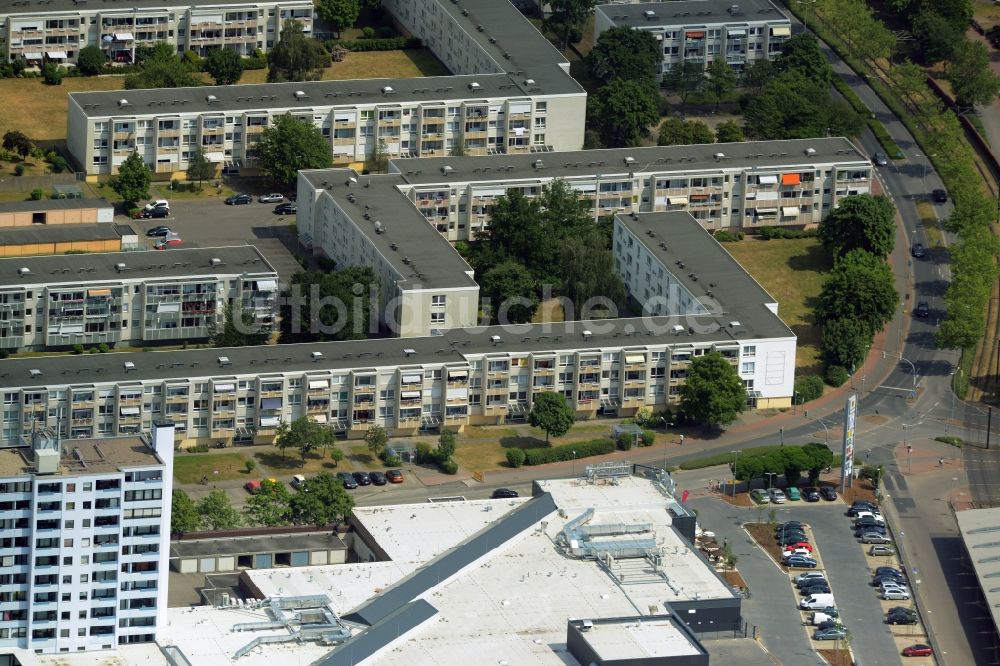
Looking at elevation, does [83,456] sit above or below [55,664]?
above

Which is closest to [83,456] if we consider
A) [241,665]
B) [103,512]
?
[103,512]

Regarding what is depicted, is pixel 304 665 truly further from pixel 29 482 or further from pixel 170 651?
pixel 29 482

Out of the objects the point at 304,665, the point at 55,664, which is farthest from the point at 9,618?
the point at 304,665

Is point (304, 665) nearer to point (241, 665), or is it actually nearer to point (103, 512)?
point (241, 665)

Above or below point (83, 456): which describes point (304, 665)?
below

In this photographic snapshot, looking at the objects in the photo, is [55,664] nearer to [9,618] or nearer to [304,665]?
[9,618]
